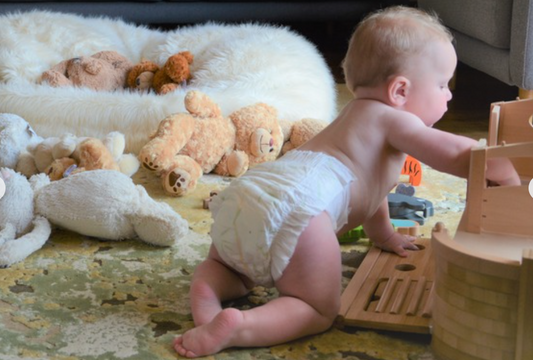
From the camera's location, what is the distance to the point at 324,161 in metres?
1.03

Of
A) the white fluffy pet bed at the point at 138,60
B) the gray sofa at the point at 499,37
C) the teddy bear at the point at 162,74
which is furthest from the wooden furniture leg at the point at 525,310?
the teddy bear at the point at 162,74

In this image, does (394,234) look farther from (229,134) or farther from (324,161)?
(229,134)

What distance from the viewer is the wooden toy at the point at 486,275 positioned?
2.61 feet

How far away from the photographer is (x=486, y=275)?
31.9 inches

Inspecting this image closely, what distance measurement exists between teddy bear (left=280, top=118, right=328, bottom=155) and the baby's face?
619 millimetres

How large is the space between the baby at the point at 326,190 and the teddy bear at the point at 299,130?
58 centimetres

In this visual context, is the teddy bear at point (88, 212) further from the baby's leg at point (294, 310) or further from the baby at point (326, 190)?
the baby's leg at point (294, 310)

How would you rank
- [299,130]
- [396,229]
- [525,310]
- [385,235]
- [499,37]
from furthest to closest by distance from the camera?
[499,37] < [299,130] < [396,229] < [385,235] < [525,310]

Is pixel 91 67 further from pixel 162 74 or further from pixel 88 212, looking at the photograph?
pixel 88 212

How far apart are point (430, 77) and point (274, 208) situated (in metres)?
0.29

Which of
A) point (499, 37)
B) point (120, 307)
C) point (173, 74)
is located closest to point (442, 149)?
point (120, 307)

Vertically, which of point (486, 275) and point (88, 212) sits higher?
point (486, 275)

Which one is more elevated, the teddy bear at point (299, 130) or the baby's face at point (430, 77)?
the baby's face at point (430, 77)

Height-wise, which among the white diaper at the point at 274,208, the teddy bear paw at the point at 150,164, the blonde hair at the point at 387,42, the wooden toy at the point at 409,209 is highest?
the blonde hair at the point at 387,42
